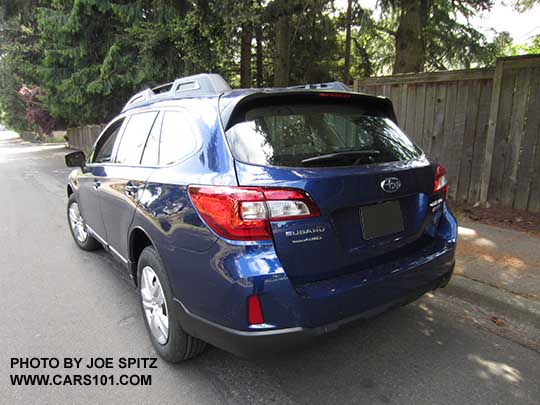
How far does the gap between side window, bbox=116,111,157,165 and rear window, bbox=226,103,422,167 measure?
1158 millimetres

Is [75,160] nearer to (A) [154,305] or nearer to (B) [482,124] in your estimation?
(A) [154,305]

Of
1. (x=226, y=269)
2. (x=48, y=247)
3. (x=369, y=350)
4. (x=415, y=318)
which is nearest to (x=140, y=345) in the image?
(x=226, y=269)

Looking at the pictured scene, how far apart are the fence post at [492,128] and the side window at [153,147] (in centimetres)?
445

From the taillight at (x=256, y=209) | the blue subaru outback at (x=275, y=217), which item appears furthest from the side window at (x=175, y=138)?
the taillight at (x=256, y=209)

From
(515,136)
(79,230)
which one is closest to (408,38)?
(515,136)

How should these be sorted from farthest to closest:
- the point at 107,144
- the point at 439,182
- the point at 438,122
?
the point at 438,122, the point at 107,144, the point at 439,182

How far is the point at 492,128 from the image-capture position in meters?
5.20

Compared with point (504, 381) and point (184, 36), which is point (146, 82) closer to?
point (184, 36)

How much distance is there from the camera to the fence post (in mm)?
5094

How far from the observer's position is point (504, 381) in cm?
243

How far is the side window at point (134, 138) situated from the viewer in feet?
10.3

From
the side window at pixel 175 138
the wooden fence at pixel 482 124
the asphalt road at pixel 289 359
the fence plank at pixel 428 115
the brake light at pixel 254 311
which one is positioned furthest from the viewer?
the fence plank at pixel 428 115

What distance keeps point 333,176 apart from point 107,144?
9.57 feet

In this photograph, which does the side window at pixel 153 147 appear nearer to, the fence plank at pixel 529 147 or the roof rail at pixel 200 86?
the roof rail at pixel 200 86
